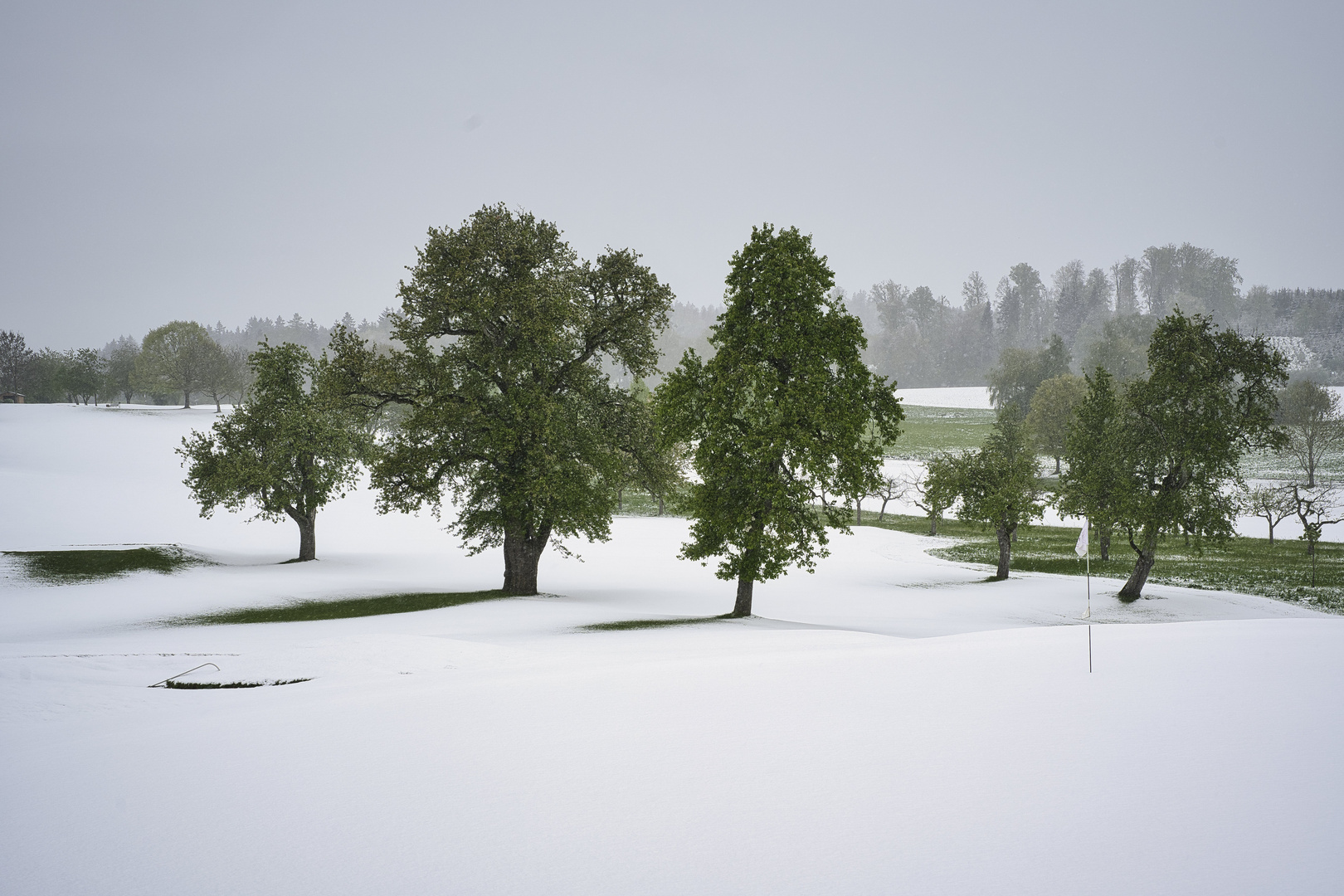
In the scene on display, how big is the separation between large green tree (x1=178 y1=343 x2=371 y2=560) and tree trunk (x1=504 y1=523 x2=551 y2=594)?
35.3ft

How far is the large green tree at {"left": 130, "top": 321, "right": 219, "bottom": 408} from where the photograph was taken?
81250 millimetres

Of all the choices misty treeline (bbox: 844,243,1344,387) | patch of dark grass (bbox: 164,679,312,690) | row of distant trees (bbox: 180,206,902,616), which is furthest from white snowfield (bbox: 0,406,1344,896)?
misty treeline (bbox: 844,243,1344,387)

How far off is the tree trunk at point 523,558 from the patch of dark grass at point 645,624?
17.8 feet

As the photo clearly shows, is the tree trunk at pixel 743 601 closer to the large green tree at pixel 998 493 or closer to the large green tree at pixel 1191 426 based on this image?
the large green tree at pixel 1191 426

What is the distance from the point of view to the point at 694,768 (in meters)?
6.19

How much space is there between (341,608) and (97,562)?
14.2 meters

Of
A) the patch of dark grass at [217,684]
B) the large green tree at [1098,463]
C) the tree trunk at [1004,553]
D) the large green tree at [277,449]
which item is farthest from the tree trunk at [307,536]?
the large green tree at [1098,463]

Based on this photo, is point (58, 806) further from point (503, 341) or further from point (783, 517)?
point (503, 341)

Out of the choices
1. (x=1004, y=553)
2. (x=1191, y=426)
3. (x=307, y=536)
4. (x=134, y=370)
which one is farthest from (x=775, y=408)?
(x=134, y=370)

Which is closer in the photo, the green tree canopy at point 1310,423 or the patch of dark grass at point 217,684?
the patch of dark grass at point 217,684

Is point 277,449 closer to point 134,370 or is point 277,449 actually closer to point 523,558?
point 523,558

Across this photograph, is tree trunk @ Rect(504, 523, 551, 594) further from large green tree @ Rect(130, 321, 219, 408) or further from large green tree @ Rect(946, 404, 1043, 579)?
large green tree @ Rect(130, 321, 219, 408)

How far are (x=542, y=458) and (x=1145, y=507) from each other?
19.8 metres

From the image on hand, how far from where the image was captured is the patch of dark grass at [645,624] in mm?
18656
